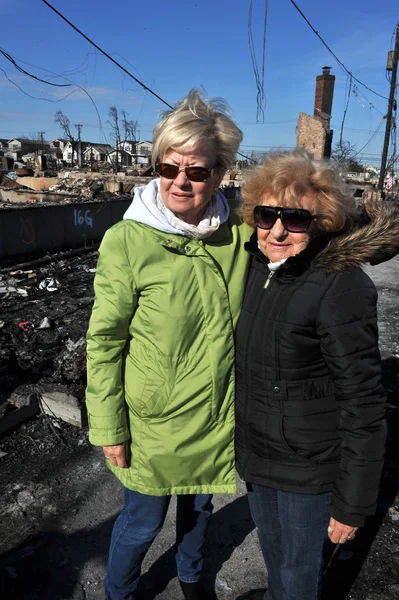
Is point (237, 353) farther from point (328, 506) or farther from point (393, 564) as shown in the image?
point (393, 564)

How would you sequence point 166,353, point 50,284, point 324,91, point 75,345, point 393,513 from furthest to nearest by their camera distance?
point 324,91
point 50,284
point 75,345
point 393,513
point 166,353

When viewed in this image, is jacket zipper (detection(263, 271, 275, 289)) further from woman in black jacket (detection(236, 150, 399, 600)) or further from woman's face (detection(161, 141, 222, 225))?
woman's face (detection(161, 141, 222, 225))

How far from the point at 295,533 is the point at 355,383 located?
0.64 metres

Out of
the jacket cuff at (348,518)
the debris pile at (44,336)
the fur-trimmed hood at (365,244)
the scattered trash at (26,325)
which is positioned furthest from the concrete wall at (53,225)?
the jacket cuff at (348,518)

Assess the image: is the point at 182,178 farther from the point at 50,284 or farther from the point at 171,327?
the point at 50,284

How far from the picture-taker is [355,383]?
141 cm

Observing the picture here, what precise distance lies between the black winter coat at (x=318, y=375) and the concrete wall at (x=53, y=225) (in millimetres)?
10072

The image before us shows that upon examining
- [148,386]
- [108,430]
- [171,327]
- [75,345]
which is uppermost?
[171,327]

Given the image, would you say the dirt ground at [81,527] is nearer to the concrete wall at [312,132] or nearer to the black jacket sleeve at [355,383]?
the black jacket sleeve at [355,383]

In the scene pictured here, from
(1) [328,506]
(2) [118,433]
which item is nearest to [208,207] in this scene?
(2) [118,433]

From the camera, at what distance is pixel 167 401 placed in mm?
1688

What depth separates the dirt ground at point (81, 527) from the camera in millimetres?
2309

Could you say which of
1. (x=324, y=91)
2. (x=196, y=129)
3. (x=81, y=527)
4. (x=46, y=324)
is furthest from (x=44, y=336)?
(x=324, y=91)

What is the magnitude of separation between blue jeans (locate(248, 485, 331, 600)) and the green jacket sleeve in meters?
0.63
